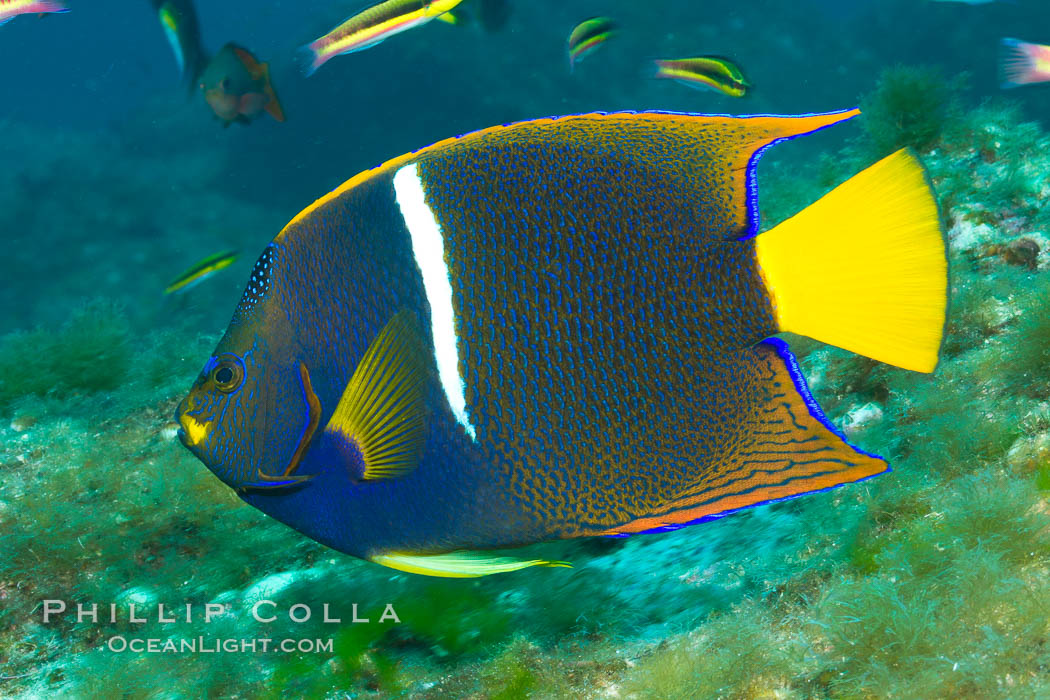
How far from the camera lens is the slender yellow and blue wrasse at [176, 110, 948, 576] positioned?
0.99 meters

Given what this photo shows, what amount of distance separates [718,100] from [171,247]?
52.7ft

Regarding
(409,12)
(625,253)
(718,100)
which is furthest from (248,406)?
(718,100)

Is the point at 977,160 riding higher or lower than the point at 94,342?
lower

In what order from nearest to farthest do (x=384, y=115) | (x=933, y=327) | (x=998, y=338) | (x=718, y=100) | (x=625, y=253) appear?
(x=933, y=327)
(x=625, y=253)
(x=998, y=338)
(x=384, y=115)
(x=718, y=100)

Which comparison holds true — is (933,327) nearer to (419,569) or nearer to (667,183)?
(667,183)

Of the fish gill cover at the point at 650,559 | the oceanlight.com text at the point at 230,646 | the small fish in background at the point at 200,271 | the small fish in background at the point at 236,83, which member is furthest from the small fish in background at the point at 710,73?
the oceanlight.com text at the point at 230,646

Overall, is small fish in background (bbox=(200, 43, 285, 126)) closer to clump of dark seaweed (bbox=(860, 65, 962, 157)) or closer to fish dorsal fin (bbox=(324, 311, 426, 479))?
clump of dark seaweed (bbox=(860, 65, 962, 157))

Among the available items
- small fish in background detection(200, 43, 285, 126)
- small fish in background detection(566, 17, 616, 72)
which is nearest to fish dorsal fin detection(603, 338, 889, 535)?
small fish in background detection(566, 17, 616, 72)

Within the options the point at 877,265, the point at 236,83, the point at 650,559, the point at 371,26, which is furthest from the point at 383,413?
the point at 236,83

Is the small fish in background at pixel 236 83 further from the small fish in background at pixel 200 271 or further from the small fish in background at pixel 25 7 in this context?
the small fish in background at pixel 25 7

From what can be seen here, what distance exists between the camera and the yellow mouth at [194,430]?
108 centimetres

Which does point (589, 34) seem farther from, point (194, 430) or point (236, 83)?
point (194, 430)

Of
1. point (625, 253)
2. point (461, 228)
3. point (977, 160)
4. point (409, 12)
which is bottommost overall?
point (977, 160)

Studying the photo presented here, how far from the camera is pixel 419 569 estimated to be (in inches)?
41.0
